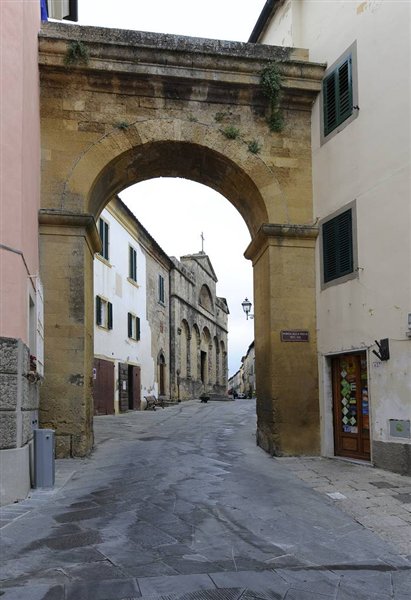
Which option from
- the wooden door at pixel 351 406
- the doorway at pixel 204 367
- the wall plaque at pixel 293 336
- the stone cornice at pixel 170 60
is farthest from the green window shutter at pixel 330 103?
the doorway at pixel 204 367

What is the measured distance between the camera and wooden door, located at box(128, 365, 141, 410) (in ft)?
74.7

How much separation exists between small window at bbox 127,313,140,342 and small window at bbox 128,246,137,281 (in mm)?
1636

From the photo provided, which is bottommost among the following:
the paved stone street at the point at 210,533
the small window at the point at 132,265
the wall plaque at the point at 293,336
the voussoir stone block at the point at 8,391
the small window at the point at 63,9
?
the paved stone street at the point at 210,533

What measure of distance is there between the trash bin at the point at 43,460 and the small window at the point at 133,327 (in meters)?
15.7

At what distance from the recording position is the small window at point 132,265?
23.3m

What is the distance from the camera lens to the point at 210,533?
5219 millimetres

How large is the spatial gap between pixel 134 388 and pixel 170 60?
15.5 m

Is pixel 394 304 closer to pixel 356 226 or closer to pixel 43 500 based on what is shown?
pixel 356 226

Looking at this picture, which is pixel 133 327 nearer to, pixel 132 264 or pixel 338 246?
pixel 132 264

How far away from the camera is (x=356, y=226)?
29.9 ft

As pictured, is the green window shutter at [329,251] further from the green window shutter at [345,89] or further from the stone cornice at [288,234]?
the green window shutter at [345,89]

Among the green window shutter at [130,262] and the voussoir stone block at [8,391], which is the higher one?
the green window shutter at [130,262]

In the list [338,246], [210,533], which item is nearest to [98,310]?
[338,246]

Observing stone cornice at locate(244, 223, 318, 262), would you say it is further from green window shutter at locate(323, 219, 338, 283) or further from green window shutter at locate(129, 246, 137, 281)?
Result: green window shutter at locate(129, 246, 137, 281)
